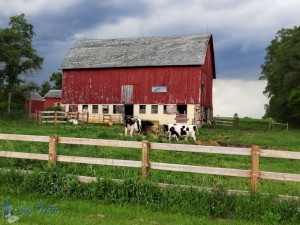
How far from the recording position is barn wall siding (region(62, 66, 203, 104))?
139 ft

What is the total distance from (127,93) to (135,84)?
134 centimetres

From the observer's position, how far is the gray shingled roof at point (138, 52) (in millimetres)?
43156

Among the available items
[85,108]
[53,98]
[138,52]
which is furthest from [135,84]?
[53,98]

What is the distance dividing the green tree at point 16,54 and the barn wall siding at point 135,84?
488 inches

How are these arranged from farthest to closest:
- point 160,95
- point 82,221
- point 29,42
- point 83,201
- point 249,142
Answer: point 29,42 → point 160,95 → point 249,142 → point 83,201 → point 82,221

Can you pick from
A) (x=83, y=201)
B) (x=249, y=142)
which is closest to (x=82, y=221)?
(x=83, y=201)

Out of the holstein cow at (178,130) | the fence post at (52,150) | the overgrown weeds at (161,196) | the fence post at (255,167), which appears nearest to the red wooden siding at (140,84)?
the holstein cow at (178,130)

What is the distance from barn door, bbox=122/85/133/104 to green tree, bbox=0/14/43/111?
18156 millimetres

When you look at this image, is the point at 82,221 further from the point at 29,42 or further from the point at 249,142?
the point at 29,42

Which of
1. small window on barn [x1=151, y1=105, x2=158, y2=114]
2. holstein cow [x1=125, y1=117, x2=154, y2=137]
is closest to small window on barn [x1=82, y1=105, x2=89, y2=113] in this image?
small window on barn [x1=151, y1=105, x2=158, y2=114]

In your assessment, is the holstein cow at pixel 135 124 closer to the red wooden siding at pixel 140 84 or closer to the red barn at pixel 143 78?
the red barn at pixel 143 78

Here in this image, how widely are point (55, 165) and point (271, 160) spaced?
11.6 metres

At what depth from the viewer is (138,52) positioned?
45.8 metres

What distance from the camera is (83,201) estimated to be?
8266mm
